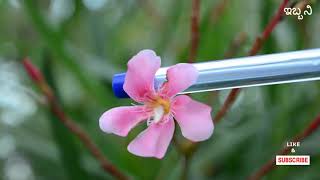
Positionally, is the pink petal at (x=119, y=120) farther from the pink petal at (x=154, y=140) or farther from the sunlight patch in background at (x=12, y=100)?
the sunlight patch in background at (x=12, y=100)

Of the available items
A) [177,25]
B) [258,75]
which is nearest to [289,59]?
[258,75]

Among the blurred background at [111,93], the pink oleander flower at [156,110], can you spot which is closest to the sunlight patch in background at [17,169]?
the blurred background at [111,93]

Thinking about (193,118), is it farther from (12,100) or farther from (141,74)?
(12,100)

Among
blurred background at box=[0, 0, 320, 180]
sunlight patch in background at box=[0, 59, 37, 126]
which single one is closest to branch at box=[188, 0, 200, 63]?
blurred background at box=[0, 0, 320, 180]

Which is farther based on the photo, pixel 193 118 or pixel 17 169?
pixel 17 169

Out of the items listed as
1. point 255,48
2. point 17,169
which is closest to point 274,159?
point 255,48

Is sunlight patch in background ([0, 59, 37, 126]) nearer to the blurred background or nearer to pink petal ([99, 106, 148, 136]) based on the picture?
the blurred background

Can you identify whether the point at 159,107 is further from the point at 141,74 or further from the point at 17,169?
the point at 17,169
